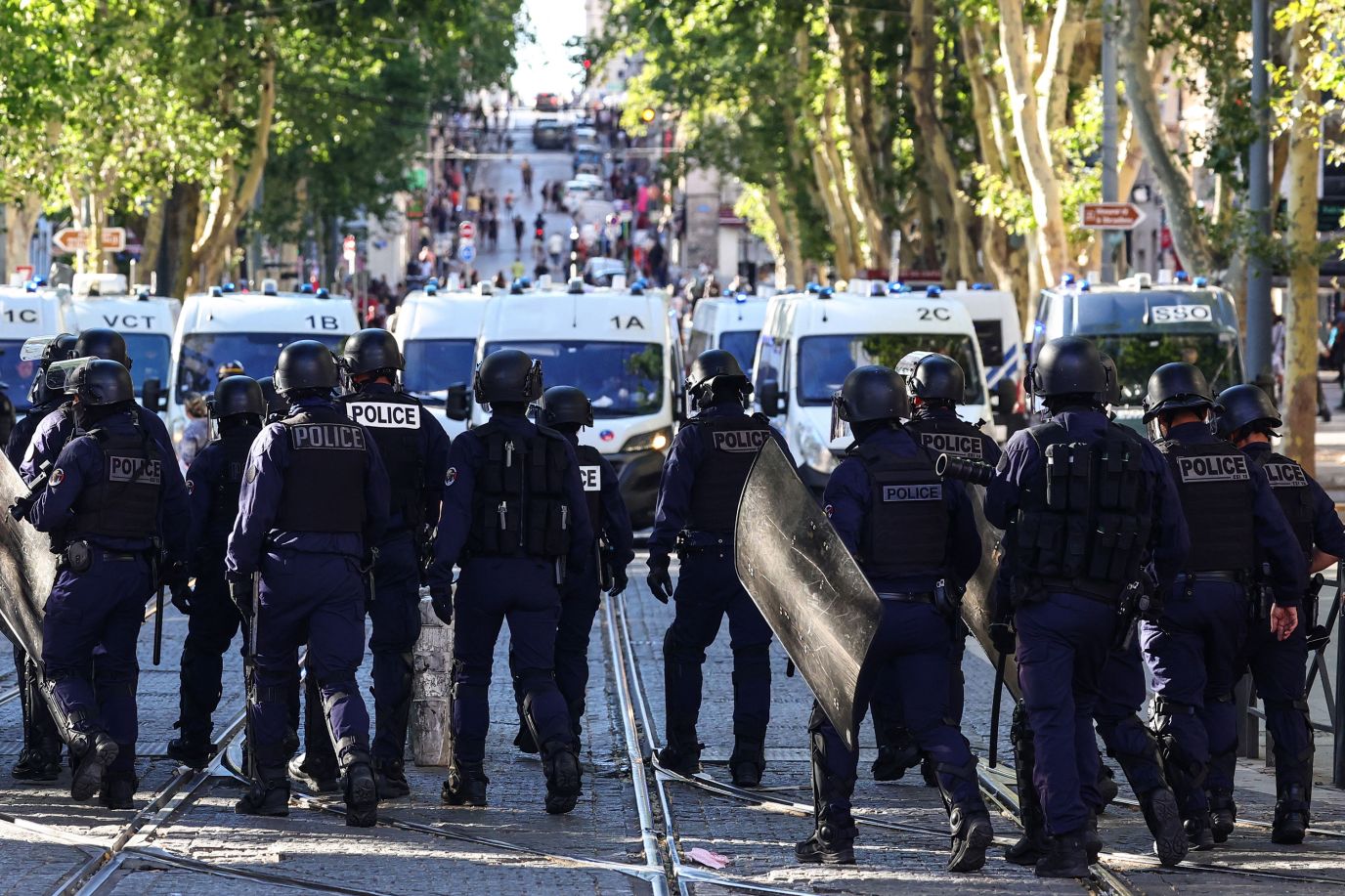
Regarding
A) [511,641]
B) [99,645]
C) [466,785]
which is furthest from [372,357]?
[466,785]

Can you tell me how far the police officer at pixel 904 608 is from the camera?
27.1 ft

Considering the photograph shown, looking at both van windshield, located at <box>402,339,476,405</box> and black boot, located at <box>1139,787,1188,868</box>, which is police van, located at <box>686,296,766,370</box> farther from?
black boot, located at <box>1139,787,1188,868</box>

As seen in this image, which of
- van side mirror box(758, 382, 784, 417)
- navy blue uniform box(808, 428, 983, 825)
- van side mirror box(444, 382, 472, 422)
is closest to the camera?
navy blue uniform box(808, 428, 983, 825)

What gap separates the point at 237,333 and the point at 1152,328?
864cm

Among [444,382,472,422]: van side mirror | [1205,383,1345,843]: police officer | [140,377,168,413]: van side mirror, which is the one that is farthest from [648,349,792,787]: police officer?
[140,377,168,413]: van side mirror

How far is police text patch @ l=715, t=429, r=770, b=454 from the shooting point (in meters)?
10.2

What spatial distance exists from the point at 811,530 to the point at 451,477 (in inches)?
65.1

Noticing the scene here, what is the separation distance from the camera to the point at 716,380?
1040 centimetres

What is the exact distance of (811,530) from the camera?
326 inches

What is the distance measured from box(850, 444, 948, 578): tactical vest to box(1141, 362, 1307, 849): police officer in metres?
0.94

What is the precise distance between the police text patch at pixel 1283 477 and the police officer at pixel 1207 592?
30cm

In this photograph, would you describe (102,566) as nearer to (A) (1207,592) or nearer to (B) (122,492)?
(B) (122,492)

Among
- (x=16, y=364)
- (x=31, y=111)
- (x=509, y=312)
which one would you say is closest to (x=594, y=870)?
(x=509, y=312)

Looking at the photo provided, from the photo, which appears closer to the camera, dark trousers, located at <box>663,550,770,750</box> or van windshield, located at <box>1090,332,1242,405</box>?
dark trousers, located at <box>663,550,770,750</box>
